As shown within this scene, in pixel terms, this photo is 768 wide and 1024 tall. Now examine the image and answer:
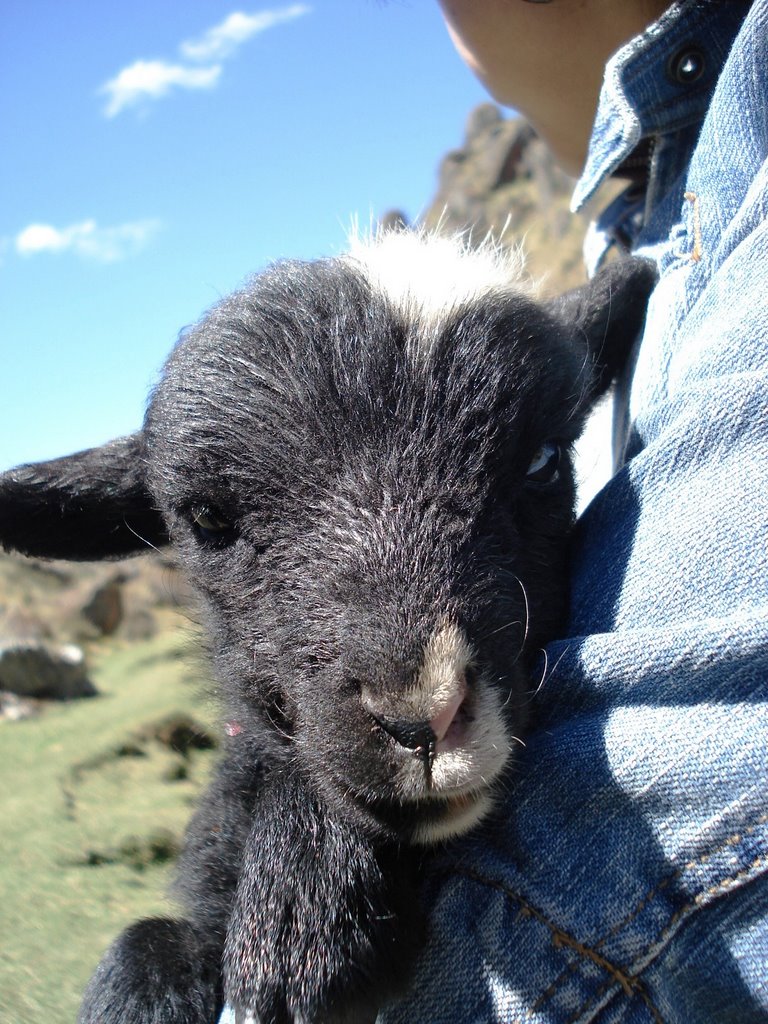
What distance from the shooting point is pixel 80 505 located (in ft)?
7.43

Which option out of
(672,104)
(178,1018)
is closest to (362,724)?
(178,1018)

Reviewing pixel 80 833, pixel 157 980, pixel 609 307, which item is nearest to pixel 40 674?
pixel 80 833

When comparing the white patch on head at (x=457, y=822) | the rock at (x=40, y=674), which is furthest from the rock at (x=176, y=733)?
the white patch on head at (x=457, y=822)

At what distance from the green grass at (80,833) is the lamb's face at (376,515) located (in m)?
0.73

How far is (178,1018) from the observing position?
1723 millimetres

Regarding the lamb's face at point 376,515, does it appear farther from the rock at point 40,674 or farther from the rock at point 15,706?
the rock at point 40,674

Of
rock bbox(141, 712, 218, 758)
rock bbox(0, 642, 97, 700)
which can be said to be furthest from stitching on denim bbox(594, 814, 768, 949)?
rock bbox(0, 642, 97, 700)

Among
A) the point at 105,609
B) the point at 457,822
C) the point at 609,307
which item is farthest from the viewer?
the point at 105,609

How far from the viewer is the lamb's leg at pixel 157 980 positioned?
174 centimetres

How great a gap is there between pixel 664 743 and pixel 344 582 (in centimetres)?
63

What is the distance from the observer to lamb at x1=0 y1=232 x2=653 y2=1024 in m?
1.44

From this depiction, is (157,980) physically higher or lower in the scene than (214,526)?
lower

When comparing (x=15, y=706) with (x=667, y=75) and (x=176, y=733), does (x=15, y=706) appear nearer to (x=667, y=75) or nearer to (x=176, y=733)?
(x=176, y=733)

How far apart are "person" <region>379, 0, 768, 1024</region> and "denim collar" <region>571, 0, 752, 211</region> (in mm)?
403
